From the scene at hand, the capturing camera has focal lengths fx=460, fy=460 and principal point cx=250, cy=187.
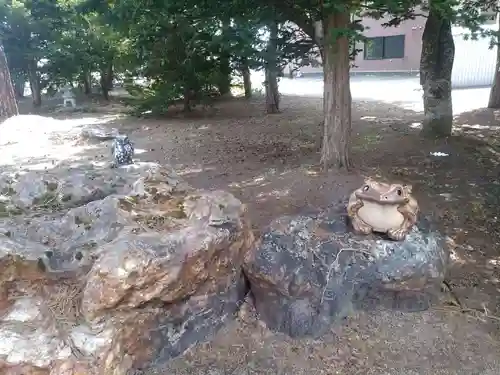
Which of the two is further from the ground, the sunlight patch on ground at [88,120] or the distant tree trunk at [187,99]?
the distant tree trunk at [187,99]

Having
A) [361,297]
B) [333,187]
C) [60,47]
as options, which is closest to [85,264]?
[361,297]

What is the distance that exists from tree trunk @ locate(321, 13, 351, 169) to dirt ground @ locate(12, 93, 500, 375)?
9.3 inches

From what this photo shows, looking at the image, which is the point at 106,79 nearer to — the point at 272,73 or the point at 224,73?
the point at 224,73

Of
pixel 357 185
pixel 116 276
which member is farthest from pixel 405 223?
pixel 357 185

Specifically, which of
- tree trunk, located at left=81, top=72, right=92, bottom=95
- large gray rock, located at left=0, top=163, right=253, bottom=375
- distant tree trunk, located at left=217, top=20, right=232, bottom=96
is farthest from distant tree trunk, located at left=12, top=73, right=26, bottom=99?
large gray rock, located at left=0, top=163, right=253, bottom=375

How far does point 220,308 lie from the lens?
2906 mm

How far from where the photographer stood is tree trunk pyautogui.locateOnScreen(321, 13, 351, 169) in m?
5.24

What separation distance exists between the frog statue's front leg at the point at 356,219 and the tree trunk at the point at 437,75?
4745 mm

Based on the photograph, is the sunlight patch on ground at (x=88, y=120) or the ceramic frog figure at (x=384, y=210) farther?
the sunlight patch on ground at (x=88, y=120)

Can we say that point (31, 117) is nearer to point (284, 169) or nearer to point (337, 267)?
point (284, 169)

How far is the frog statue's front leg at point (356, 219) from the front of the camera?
3043mm

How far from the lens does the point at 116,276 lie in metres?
2.30

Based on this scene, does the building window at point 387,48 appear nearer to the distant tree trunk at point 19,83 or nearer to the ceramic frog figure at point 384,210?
the distant tree trunk at point 19,83

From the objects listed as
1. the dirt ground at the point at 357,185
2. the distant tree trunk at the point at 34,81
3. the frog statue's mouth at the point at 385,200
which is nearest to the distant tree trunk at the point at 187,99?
the dirt ground at the point at 357,185
